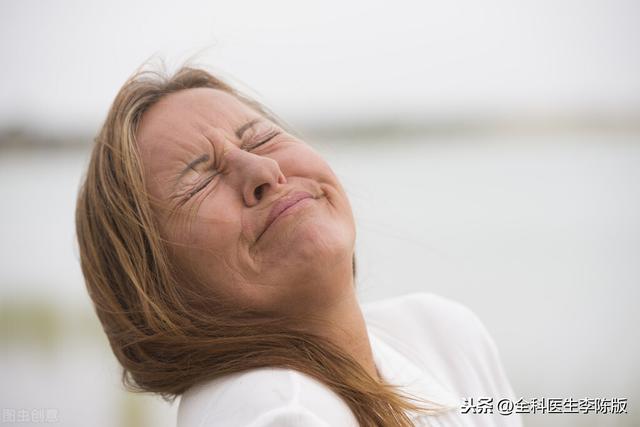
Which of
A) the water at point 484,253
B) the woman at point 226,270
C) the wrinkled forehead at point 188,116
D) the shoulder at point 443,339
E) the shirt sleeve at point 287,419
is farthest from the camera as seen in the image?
the water at point 484,253

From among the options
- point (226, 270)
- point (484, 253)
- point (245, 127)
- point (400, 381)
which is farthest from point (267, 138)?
point (484, 253)

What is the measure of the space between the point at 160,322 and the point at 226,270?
0.36ft

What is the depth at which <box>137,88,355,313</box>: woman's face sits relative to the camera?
99 cm

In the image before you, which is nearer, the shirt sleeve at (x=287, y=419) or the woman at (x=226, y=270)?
the shirt sleeve at (x=287, y=419)

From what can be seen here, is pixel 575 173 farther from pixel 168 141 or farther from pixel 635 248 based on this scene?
pixel 168 141

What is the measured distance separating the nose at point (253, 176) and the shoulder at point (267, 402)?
9.2 inches

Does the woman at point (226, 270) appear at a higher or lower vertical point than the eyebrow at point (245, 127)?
lower

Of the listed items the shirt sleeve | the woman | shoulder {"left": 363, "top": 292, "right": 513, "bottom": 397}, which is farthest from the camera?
shoulder {"left": 363, "top": 292, "right": 513, "bottom": 397}

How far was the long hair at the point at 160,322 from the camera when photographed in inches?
38.5

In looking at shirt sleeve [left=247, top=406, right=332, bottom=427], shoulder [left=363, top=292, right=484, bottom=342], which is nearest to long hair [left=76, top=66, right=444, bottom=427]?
shirt sleeve [left=247, top=406, right=332, bottom=427]

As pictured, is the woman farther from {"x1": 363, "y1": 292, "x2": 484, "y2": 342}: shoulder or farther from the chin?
{"x1": 363, "y1": 292, "x2": 484, "y2": 342}: shoulder

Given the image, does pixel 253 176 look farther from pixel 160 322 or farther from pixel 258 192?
pixel 160 322

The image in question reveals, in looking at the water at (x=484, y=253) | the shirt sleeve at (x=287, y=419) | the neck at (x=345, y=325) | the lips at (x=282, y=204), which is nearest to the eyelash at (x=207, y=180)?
the lips at (x=282, y=204)

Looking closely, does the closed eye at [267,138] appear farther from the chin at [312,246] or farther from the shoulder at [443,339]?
the shoulder at [443,339]
